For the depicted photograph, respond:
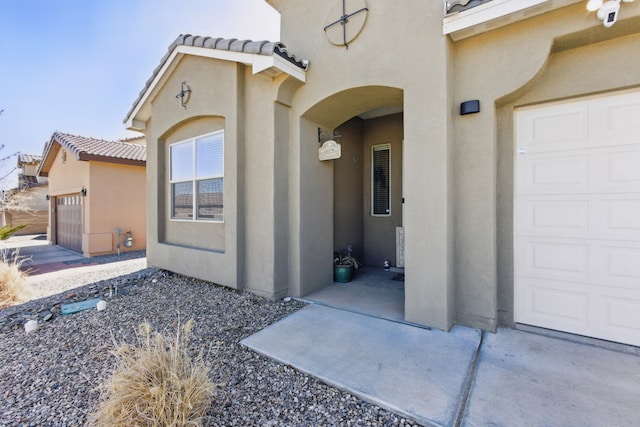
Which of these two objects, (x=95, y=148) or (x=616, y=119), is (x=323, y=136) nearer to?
(x=616, y=119)

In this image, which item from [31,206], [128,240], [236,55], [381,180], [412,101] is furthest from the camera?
[31,206]

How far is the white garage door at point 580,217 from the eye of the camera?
10.1ft

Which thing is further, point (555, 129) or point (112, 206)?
point (112, 206)

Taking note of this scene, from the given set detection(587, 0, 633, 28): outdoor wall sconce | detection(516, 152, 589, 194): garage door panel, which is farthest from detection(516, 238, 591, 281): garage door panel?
detection(587, 0, 633, 28): outdoor wall sconce

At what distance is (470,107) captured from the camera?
3.50 m

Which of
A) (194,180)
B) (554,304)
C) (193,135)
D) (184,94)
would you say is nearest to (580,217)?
(554,304)

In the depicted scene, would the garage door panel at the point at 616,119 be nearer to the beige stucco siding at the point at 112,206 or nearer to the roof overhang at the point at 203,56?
the roof overhang at the point at 203,56

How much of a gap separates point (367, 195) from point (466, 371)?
4857mm

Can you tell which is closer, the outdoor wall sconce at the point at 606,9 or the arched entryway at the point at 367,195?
the outdoor wall sconce at the point at 606,9

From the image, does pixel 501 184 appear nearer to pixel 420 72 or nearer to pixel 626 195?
pixel 626 195

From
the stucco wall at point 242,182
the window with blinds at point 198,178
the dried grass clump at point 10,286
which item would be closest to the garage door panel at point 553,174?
the stucco wall at point 242,182

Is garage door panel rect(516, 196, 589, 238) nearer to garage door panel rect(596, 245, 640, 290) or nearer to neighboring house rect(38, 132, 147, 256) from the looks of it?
garage door panel rect(596, 245, 640, 290)

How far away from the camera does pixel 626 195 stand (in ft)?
10.1

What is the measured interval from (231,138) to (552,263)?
526 centimetres
